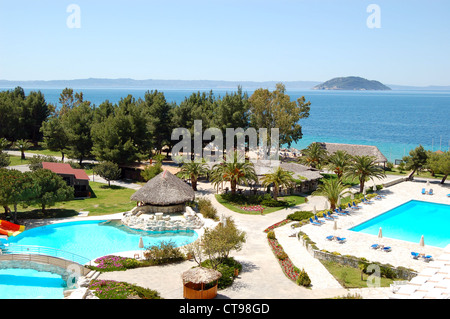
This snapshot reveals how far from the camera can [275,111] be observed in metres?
56.6

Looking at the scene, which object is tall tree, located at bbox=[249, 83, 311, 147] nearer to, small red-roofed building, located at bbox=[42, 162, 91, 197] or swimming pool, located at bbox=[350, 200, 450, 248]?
swimming pool, located at bbox=[350, 200, 450, 248]

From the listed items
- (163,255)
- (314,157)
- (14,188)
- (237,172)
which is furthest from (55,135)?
(163,255)

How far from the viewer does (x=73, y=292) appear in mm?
18703

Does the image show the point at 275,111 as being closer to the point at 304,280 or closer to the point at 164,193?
the point at 164,193

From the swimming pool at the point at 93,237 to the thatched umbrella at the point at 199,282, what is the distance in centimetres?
815

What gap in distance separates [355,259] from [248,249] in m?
6.57

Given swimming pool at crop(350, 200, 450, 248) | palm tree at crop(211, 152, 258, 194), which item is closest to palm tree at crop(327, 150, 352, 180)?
swimming pool at crop(350, 200, 450, 248)

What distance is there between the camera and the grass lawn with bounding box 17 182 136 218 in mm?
33094

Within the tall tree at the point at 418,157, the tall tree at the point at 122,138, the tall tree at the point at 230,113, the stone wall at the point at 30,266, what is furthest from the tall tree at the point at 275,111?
the stone wall at the point at 30,266

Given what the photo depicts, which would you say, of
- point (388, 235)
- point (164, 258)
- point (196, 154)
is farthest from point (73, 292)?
point (196, 154)

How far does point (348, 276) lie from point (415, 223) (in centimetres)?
1413

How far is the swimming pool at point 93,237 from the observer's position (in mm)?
26875

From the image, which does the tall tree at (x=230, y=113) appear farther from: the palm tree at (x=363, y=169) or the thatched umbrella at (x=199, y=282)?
the thatched umbrella at (x=199, y=282)

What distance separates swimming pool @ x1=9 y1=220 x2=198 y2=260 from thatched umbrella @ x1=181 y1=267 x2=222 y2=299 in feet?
26.7
